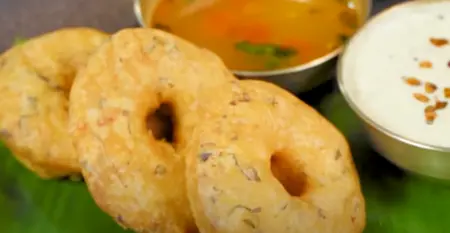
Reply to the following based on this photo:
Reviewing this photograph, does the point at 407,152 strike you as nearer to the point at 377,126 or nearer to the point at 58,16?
the point at 377,126

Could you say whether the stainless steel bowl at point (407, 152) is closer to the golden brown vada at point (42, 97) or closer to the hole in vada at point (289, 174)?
the hole in vada at point (289, 174)

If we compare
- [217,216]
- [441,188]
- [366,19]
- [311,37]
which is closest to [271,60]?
[311,37]

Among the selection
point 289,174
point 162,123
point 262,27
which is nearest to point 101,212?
point 162,123

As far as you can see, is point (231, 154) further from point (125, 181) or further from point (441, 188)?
point (441, 188)

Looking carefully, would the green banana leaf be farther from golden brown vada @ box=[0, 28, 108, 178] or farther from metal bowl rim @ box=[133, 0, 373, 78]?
metal bowl rim @ box=[133, 0, 373, 78]

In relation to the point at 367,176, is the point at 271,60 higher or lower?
higher

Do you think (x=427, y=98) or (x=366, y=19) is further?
(x=366, y=19)
